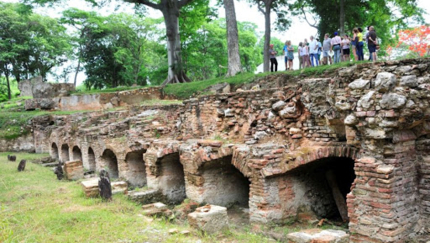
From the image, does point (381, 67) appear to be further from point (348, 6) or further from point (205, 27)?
point (205, 27)

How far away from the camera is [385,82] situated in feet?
17.0

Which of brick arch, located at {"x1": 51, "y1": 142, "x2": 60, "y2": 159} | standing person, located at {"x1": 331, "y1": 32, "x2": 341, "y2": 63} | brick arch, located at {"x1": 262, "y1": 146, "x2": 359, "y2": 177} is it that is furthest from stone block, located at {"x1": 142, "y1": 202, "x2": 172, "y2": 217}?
brick arch, located at {"x1": 51, "y1": 142, "x2": 60, "y2": 159}

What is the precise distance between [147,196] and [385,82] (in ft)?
23.3

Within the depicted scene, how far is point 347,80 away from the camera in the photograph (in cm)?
588

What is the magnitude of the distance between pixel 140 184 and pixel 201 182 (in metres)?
4.30

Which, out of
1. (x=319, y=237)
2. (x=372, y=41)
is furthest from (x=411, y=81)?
(x=372, y=41)

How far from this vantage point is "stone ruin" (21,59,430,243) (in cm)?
523

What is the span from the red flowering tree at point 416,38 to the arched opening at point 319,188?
15136mm

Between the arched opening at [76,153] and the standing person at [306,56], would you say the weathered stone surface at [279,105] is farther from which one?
the arched opening at [76,153]

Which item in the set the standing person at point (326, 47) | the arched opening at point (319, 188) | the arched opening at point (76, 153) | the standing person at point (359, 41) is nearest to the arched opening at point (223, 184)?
the arched opening at point (319, 188)

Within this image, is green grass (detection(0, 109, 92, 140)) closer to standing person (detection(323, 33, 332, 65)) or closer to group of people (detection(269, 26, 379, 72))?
group of people (detection(269, 26, 379, 72))

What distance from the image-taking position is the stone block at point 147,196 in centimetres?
955

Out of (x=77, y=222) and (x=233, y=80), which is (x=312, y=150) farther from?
(x=233, y=80)

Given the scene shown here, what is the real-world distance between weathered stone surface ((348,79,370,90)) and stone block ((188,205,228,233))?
324 cm
